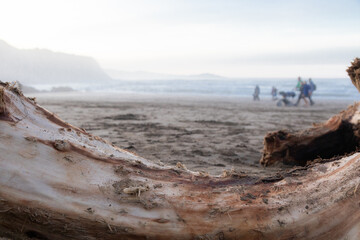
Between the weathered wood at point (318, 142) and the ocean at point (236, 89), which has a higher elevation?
the ocean at point (236, 89)

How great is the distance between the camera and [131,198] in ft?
5.44

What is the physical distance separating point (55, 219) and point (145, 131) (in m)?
5.25

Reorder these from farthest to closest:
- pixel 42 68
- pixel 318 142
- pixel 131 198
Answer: pixel 42 68 → pixel 318 142 → pixel 131 198

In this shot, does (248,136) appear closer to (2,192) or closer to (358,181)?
(358,181)

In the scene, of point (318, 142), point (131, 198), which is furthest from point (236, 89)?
point (131, 198)

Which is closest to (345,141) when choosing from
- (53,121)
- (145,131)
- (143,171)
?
(143,171)

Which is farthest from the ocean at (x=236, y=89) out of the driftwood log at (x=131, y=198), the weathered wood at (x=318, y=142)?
the driftwood log at (x=131, y=198)

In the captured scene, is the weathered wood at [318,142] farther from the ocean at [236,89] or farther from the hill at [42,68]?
the hill at [42,68]

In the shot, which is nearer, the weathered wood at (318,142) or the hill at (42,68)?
the weathered wood at (318,142)

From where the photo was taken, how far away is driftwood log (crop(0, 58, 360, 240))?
1525mm

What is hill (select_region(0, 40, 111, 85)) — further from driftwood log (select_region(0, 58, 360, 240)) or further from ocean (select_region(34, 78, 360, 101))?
driftwood log (select_region(0, 58, 360, 240))

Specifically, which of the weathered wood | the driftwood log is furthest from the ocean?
the driftwood log

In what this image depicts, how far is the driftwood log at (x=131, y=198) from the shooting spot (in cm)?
153

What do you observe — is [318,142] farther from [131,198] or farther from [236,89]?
[236,89]
